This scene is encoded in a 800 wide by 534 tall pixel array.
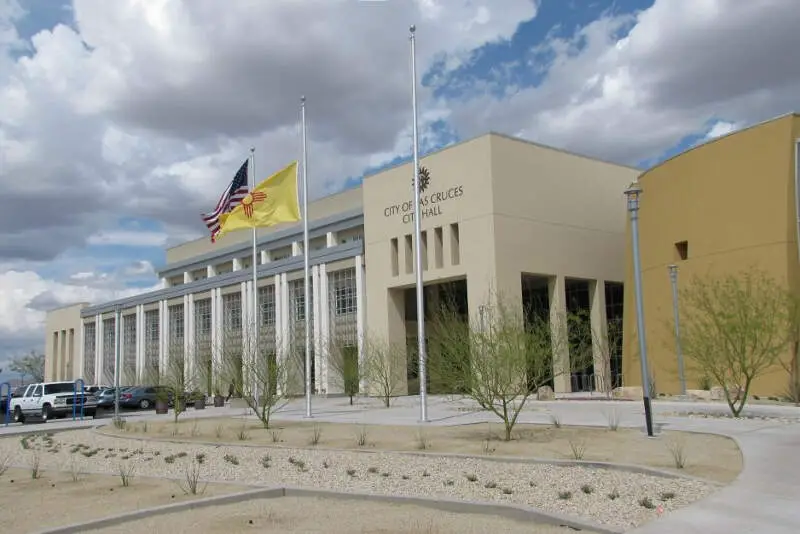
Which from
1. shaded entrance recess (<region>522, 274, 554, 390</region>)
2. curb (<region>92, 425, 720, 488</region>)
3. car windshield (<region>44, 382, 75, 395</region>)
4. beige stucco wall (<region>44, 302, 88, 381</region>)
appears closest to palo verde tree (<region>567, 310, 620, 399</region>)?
shaded entrance recess (<region>522, 274, 554, 390</region>)

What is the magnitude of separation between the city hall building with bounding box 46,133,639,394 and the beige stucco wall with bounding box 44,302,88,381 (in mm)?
30081

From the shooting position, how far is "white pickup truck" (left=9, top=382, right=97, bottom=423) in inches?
1432

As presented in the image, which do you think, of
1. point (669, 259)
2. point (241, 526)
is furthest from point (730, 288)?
point (241, 526)

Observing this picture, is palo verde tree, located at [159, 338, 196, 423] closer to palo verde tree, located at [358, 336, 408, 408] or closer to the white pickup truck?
the white pickup truck

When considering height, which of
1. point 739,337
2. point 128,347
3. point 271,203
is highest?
point 271,203

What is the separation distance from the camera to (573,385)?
44688 mm

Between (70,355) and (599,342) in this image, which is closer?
(599,342)

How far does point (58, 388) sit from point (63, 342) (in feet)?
169

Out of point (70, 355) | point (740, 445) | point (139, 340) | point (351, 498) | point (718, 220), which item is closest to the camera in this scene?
point (351, 498)

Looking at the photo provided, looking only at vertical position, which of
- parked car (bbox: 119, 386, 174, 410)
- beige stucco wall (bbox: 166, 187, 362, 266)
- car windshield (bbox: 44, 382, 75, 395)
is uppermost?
beige stucco wall (bbox: 166, 187, 362, 266)

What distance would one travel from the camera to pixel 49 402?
36.3m

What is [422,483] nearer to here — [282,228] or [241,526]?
[241,526]

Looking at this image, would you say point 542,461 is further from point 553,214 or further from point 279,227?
point 279,227

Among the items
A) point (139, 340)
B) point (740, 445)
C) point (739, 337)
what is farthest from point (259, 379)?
point (139, 340)
